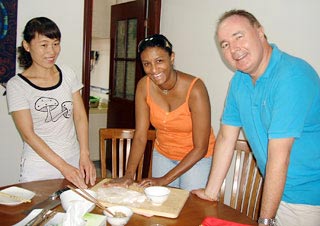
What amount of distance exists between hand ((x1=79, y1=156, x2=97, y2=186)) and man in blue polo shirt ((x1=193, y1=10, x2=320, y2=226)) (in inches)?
21.8

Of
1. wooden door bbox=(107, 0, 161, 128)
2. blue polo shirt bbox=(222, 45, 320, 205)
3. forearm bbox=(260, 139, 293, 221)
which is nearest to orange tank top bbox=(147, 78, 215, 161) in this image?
blue polo shirt bbox=(222, 45, 320, 205)

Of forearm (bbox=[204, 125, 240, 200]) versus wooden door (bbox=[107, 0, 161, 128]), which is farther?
wooden door (bbox=[107, 0, 161, 128])

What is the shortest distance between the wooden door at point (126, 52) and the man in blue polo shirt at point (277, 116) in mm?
2373

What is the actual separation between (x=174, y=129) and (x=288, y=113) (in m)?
0.84

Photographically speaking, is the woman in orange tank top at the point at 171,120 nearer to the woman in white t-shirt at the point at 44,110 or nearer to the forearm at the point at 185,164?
the forearm at the point at 185,164

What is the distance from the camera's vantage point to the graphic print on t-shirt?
1.83 meters

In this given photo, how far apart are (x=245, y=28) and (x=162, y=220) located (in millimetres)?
814

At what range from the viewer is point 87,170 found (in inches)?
70.6

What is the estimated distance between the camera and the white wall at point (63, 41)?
9.22ft

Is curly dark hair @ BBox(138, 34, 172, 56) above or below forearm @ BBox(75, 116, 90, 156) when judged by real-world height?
above

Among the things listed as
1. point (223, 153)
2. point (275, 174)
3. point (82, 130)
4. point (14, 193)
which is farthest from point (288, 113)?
point (82, 130)

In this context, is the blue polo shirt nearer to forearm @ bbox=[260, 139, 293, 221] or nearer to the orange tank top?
forearm @ bbox=[260, 139, 293, 221]

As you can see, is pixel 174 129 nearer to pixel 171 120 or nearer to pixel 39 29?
pixel 171 120

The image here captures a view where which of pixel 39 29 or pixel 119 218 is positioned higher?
pixel 39 29
